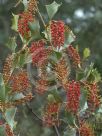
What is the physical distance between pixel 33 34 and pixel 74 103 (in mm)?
225

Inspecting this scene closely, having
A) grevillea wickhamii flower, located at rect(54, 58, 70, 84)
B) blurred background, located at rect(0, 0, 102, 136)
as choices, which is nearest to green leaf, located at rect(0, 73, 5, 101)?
grevillea wickhamii flower, located at rect(54, 58, 70, 84)

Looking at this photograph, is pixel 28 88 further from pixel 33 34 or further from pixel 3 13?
pixel 3 13

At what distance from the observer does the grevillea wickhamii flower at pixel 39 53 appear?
1.58 meters

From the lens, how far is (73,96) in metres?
1.50

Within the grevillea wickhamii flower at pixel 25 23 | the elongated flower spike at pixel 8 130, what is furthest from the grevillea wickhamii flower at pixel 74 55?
the elongated flower spike at pixel 8 130

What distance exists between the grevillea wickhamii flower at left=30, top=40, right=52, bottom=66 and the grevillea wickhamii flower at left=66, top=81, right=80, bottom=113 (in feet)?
0.36

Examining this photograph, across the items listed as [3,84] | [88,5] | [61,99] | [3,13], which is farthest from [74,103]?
[88,5]

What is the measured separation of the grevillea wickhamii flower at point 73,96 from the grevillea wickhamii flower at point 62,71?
0.04 meters

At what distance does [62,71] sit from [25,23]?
16 cm

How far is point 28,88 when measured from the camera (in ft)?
5.23

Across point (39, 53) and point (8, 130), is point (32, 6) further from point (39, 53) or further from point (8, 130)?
point (8, 130)

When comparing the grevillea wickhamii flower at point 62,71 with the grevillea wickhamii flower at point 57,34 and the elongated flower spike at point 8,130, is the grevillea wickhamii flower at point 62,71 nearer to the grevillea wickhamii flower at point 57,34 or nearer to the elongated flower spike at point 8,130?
the grevillea wickhamii flower at point 57,34

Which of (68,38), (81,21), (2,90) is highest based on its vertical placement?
(81,21)

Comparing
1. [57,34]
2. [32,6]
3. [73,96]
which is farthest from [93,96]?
[32,6]
